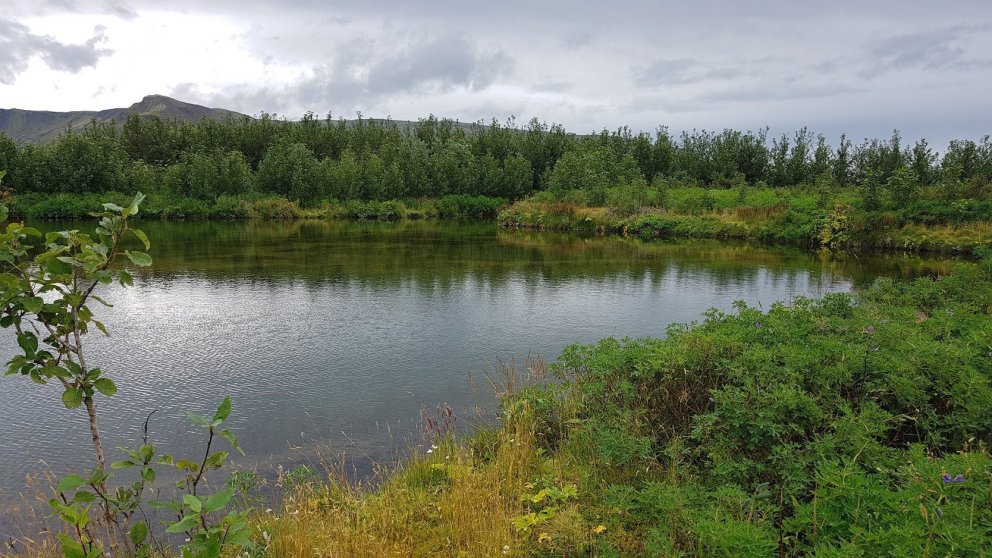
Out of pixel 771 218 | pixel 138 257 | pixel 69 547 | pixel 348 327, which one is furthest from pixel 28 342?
pixel 771 218

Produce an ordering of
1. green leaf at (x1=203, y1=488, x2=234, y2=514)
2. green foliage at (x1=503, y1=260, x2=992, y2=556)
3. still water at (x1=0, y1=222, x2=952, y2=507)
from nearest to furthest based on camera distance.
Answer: green leaf at (x1=203, y1=488, x2=234, y2=514)
green foliage at (x1=503, y1=260, x2=992, y2=556)
still water at (x1=0, y1=222, x2=952, y2=507)

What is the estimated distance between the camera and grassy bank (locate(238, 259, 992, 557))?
326cm

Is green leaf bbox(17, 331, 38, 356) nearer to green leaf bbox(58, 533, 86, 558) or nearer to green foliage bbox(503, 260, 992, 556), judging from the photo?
green leaf bbox(58, 533, 86, 558)

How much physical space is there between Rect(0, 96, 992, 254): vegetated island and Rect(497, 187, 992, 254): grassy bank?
91 mm

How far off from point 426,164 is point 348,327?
52596mm

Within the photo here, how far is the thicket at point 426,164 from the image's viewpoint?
47.6m

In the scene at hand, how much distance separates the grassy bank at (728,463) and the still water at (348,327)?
2320 millimetres

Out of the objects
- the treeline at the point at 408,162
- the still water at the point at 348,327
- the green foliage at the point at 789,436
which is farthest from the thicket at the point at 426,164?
the green foliage at the point at 789,436

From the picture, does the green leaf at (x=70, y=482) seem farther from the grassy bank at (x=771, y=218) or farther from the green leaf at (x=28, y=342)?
the grassy bank at (x=771, y=218)

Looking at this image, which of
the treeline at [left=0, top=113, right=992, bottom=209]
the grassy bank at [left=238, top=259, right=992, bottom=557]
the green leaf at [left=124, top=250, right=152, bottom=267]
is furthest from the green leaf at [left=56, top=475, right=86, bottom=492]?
the treeline at [left=0, top=113, right=992, bottom=209]

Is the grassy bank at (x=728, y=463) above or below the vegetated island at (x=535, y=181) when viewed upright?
below

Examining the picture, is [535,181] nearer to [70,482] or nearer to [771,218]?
[771,218]

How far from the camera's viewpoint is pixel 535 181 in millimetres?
67812

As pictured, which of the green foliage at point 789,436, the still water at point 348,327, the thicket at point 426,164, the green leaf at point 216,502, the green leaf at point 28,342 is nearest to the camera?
the green leaf at point 216,502
